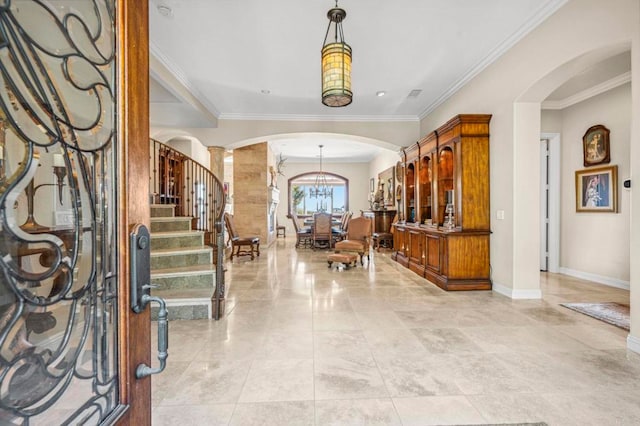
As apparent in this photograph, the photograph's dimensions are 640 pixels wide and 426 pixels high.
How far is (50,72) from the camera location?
0.64 m

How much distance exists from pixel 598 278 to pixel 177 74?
24.4 feet

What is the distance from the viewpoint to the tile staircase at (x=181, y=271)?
132 inches

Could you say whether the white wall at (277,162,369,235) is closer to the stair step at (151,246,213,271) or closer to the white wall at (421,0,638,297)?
the white wall at (421,0,638,297)

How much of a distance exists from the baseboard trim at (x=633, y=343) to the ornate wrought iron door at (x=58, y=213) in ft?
11.9

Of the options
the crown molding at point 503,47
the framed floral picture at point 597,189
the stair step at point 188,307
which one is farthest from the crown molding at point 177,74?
the framed floral picture at point 597,189

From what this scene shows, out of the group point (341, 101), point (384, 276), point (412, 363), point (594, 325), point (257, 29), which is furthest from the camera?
point (384, 276)

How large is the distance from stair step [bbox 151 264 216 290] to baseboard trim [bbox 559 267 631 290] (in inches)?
230

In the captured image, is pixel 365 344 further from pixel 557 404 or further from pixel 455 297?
pixel 455 297

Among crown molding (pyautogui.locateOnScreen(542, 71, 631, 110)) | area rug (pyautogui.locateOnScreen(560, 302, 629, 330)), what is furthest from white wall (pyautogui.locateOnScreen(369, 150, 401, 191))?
area rug (pyautogui.locateOnScreen(560, 302, 629, 330))

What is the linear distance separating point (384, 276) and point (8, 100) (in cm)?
530

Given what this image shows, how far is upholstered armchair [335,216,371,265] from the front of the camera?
6477 millimetres

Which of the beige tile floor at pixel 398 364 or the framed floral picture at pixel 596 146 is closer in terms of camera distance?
the beige tile floor at pixel 398 364

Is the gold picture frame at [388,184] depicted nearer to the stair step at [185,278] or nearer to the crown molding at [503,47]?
the crown molding at [503,47]

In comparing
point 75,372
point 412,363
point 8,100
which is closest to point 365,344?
point 412,363
